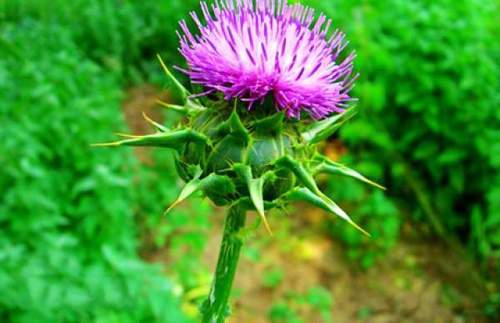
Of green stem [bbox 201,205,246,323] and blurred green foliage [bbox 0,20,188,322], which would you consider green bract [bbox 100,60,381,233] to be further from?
blurred green foliage [bbox 0,20,188,322]

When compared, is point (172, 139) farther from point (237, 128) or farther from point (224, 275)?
point (224, 275)

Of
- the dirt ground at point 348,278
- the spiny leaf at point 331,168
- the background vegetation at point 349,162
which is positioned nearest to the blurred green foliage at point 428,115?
the background vegetation at point 349,162

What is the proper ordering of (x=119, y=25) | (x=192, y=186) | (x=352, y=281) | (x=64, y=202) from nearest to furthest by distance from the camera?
(x=192, y=186) < (x=64, y=202) < (x=352, y=281) < (x=119, y=25)

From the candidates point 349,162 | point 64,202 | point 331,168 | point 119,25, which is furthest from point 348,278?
point 119,25

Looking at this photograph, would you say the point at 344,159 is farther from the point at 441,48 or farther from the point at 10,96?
the point at 10,96

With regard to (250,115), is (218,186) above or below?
below

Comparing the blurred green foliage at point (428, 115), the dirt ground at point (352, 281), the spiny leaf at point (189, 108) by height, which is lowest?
the spiny leaf at point (189, 108)

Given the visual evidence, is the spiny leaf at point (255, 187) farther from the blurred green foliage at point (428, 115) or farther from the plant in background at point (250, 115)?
the blurred green foliage at point (428, 115)
